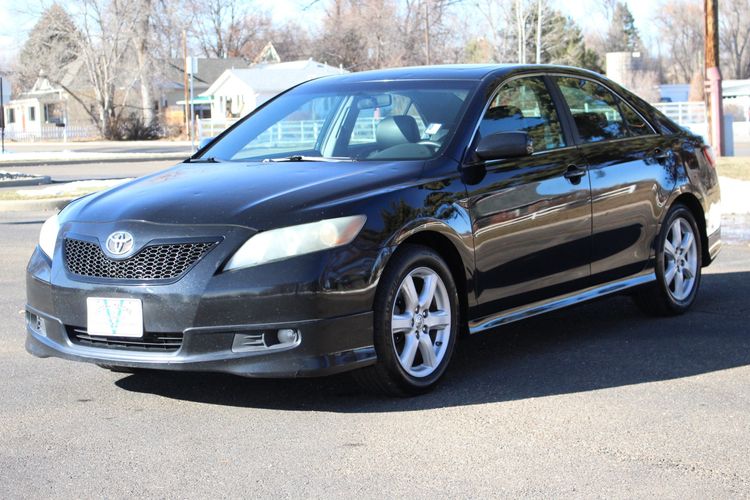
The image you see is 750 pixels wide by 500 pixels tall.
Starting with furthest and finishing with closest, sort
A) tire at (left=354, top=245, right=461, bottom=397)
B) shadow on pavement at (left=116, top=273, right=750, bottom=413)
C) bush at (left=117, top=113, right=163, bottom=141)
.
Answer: bush at (left=117, top=113, right=163, bottom=141), shadow on pavement at (left=116, top=273, right=750, bottom=413), tire at (left=354, top=245, right=461, bottom=397)

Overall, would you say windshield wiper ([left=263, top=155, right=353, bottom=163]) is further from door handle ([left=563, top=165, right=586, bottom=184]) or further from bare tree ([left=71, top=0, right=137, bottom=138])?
bare tree ([left=71, top=0, right=137, bottom=138])

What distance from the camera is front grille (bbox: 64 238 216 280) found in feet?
16.7

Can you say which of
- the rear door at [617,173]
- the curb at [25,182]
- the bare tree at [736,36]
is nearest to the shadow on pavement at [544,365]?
the rear door at [617,173]

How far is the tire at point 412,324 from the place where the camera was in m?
5.32

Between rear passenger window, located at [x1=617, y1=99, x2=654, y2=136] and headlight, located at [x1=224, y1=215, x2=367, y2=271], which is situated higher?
rear passenger window, located at [x1=617, y1=99, x2=654, y2=136]

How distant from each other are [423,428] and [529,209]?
163 cm

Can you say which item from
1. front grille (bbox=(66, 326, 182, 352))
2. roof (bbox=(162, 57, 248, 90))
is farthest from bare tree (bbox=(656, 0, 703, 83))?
front grille (bbox=(66, 326, 182, 352))

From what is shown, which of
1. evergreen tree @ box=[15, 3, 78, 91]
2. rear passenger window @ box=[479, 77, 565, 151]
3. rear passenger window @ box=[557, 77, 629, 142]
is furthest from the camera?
evergreen tree @ box=[15, 3, 78, 91]

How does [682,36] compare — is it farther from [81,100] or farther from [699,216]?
[699,216]

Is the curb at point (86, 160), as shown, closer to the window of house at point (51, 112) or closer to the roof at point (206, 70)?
the roof at point (206, 70)

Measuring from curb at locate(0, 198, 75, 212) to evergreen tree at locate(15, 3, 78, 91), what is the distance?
50.1 meters

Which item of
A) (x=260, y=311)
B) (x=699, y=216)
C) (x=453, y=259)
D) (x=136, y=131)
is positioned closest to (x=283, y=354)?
(x=260, y=311)

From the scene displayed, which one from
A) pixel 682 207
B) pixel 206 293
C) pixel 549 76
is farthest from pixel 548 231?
pixel 206 293

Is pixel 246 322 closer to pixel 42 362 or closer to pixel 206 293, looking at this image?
pixel 206 293
